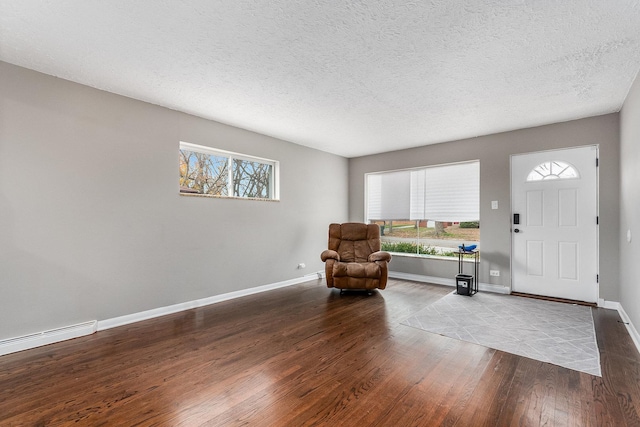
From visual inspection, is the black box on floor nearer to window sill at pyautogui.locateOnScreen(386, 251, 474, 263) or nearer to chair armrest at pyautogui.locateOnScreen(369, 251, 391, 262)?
window sill at pyautogui.locateOnScreen(386, 251, 474, 263)

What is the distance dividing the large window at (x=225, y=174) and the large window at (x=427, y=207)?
229 centimetres

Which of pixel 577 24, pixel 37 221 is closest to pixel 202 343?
pixel 37 221

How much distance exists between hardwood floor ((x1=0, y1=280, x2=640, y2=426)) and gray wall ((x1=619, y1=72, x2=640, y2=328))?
410 millimetres

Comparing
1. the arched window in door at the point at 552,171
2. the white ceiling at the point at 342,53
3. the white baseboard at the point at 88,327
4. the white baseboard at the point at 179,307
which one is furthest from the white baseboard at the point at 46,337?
the arched window in door at the point at 552,171

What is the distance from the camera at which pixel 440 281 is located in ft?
16.5

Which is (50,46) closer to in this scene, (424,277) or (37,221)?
(37,221)

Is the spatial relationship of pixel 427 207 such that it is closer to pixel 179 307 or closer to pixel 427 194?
pixel 427 194

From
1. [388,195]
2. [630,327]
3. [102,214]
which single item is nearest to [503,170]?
[388,195]

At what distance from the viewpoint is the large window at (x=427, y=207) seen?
192 inches

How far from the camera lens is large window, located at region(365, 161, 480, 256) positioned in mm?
4871

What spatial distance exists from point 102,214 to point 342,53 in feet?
9.32

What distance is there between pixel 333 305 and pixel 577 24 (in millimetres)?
3464

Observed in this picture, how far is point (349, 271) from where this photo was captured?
14.1ft

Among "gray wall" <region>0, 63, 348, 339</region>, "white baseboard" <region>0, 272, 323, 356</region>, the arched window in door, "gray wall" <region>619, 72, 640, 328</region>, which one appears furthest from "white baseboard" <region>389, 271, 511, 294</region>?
"white baseboard" <region>0, 272, 323, 356</region>
